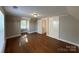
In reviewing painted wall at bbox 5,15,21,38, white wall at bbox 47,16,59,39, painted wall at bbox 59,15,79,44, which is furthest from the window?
painted wall at bbox 59,15,79,44

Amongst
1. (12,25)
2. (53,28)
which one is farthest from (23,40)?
(53,28)

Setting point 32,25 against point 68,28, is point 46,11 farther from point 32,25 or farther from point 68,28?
point 68,28

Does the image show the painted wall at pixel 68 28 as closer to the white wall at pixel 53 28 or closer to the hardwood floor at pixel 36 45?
the white wall at pixel 53 28

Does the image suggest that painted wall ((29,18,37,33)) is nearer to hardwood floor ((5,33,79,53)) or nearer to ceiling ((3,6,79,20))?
hardwood floor ((5,33,79,53))

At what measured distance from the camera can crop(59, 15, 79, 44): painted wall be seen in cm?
310

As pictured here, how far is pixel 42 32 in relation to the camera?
3.09m

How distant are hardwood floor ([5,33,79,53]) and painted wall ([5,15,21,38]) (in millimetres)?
164

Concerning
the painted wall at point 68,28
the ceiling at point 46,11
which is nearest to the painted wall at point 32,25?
the ceiling at point 46,11

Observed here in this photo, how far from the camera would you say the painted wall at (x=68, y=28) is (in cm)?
310

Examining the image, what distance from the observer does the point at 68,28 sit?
3145 mm

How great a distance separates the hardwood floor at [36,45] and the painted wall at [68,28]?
0.24m
